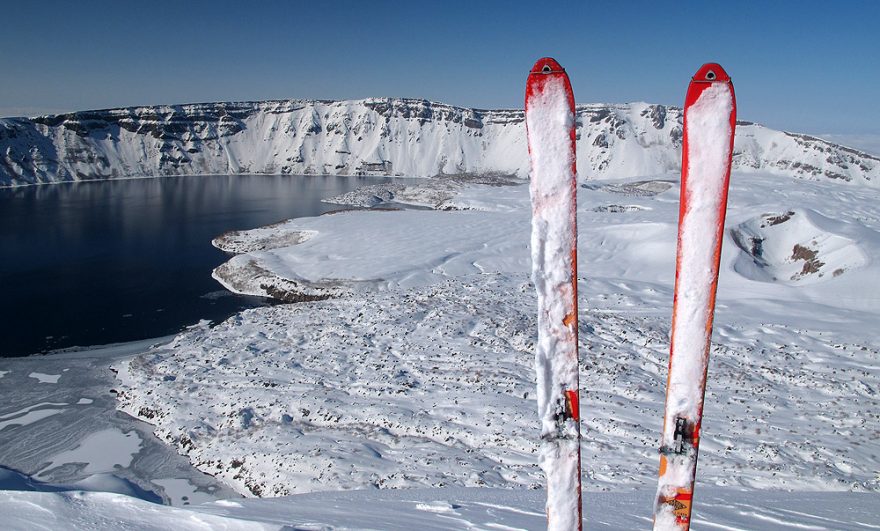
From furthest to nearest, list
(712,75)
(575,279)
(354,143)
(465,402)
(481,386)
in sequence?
1. (354,143)
2. (481,386)
3. (465,402)
4. (575,279)
5. (712,75)

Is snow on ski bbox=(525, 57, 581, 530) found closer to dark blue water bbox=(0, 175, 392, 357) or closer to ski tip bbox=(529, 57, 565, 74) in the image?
ski tip bbox=(529, 57, 565, 74)

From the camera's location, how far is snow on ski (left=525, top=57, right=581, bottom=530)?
2922 mm

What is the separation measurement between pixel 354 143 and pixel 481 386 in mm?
119737

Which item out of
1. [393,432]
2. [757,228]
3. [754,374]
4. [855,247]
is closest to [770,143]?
[757,228]

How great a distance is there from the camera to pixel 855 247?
80.8ft

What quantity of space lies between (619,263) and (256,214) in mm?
40732

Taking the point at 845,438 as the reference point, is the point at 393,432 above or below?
below

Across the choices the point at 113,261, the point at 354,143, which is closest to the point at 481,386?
the point at 113,261

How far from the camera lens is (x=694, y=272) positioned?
2945mm

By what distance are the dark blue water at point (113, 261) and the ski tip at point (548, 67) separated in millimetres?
23334

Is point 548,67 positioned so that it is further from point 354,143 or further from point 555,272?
point 354,143

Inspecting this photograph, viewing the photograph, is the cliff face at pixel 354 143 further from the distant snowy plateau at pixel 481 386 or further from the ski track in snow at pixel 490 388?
the ski track in snow at pixel 490 388

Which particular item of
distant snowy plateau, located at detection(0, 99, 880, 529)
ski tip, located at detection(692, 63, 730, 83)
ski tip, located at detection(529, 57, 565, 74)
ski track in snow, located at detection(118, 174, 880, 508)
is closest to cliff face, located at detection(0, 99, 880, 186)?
distant snowy plateau, located at detection(0, 99, 880, 529)

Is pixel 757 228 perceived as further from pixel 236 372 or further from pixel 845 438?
pixel 236 372
